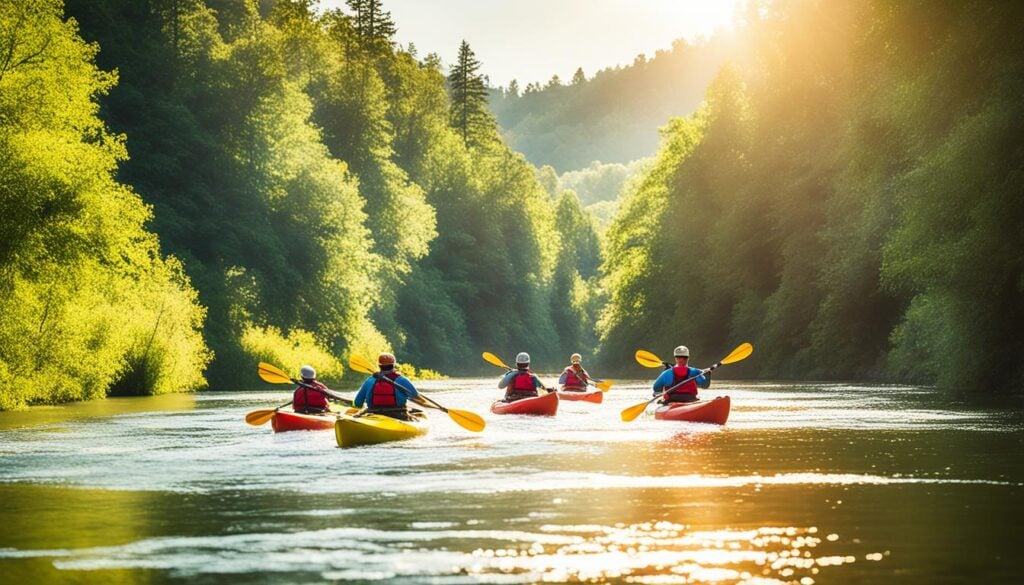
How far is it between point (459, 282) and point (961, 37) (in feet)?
171

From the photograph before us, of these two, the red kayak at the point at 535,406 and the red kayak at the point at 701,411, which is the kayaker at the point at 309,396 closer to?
the red kayak at the point at 535,406

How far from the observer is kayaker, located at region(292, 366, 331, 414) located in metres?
21.7

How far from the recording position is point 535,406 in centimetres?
2581

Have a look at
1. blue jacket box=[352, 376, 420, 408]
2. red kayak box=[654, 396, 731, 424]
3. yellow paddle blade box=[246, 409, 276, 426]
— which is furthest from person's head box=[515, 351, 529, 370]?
yellow paddle blade box=[246, 409, 276, 426]

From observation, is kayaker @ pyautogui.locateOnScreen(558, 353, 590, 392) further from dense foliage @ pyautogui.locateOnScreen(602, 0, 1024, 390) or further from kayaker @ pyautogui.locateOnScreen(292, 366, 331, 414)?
kayaker @ pyautogui.locateOnScreen(292, 366, 331, 414)

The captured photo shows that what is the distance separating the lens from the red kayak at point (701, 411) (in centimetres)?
2203

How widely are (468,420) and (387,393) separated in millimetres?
1363

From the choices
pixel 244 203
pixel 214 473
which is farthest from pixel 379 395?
pixel 244 203

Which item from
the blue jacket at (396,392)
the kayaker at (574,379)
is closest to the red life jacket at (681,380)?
the blue jacket at (396,392)

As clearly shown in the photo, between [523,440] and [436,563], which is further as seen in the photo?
[523,440]

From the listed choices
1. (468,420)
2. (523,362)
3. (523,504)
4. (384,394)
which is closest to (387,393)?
(384,394)

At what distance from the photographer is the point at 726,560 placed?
30.4ft

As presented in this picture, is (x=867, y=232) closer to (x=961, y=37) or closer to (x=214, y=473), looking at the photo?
(x=961, y=37)

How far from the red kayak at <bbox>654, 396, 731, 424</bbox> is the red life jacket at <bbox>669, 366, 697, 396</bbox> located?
0.42 meters
